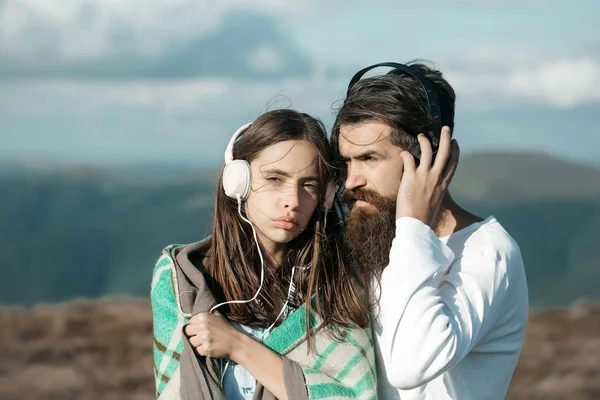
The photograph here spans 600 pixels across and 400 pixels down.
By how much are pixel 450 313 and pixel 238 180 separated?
0.80 meters

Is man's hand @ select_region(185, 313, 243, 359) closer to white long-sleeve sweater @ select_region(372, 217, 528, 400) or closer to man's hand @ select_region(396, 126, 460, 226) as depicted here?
white long-sleeve sweater @ select_region(372, 217, 528, 400)

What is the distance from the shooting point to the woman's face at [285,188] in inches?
103

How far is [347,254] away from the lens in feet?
9.18

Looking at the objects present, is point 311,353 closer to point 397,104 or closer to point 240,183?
point 240,183

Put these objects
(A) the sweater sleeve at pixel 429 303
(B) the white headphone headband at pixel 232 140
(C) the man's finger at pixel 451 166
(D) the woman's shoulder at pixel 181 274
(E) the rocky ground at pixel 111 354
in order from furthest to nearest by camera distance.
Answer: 1. (E) the rocky ground at pixel 111 354
2. (B) the white headphone headband at pixel 232 140
3. (D) the woman's shoulder at pixel 181 274
4. (C) the man's finger at pixel 451 166
5. (A) the sweater sleeve at pixel 429 303

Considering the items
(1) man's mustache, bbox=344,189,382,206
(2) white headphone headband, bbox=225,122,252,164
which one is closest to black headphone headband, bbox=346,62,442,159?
(1) man's mustache, bbox=344,189,382,206

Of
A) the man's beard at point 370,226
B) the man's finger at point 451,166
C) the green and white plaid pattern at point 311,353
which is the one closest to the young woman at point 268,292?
the green and white plaid pattern at point 311,353

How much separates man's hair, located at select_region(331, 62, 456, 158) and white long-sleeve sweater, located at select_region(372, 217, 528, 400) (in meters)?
0.36

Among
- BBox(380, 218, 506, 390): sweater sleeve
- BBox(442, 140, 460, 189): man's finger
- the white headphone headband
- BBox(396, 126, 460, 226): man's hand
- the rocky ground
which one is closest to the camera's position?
BBox(380, 218, 506, 390): sweater sleeve

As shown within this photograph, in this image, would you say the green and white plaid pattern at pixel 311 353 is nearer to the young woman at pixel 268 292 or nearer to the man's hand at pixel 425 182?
the young woman at pixel 268 292

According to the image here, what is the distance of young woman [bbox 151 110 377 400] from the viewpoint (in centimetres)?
256

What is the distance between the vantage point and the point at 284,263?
282cm

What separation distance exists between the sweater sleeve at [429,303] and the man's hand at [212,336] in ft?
1.61

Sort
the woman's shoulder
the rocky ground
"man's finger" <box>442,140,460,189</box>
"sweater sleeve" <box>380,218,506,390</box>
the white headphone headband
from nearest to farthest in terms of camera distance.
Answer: "sweater sleeve" <box>380,218,506,390</box> < "man's finger" <box>442,140,460,189</box> < the woman's shoulder < the white headphone headband < the rocky ground
